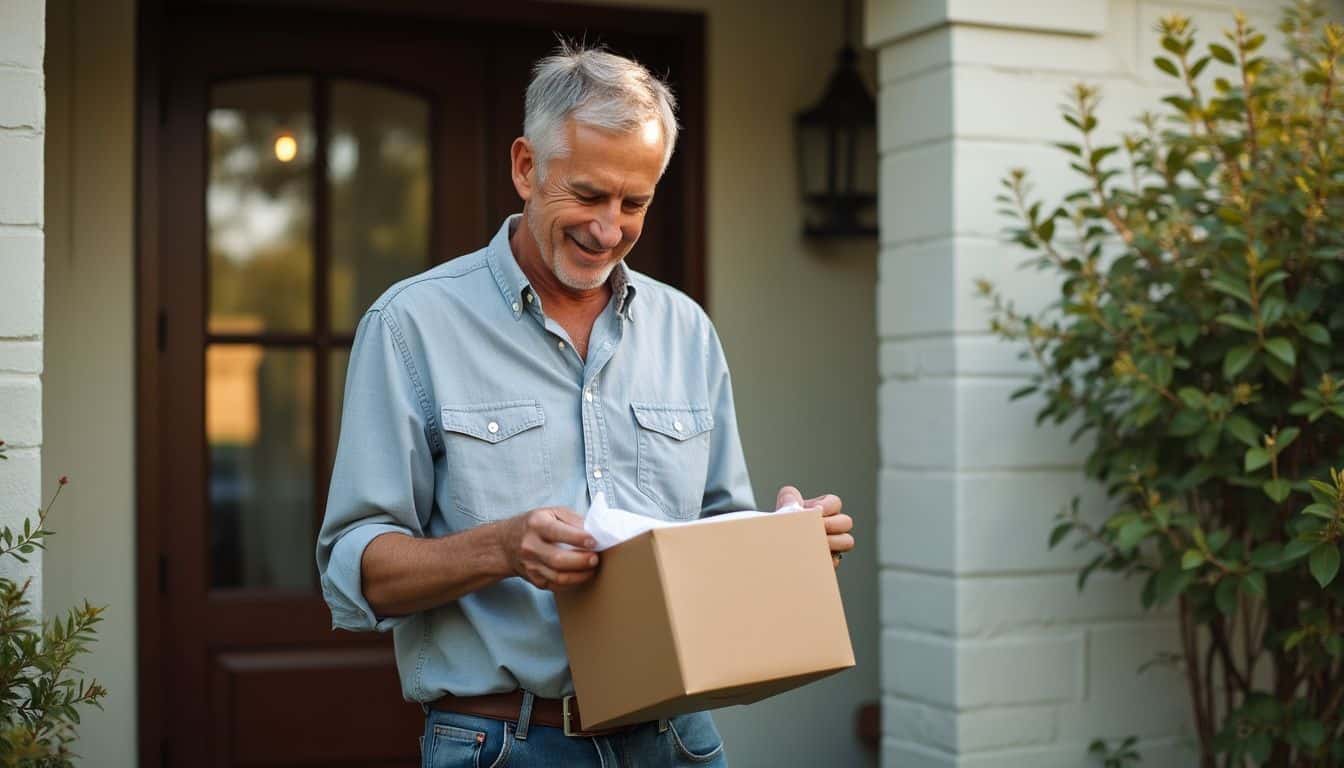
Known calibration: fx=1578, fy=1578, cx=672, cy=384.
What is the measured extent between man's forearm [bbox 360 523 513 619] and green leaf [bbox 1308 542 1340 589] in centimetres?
152

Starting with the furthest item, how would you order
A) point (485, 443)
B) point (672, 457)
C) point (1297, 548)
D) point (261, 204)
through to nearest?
1. point (261, 204)
2. point (1297, 548)
3. point (672, 457)
4. point (485, 443)

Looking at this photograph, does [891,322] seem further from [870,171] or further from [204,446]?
[204,446]

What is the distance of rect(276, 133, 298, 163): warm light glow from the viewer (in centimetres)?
379

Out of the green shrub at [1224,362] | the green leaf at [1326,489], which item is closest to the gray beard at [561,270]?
the green leaf at [1326,489]

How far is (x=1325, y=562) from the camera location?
8.62ft

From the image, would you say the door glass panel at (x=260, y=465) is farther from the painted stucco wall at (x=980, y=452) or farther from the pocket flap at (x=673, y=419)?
the pocket flap at (x=673, y=419)

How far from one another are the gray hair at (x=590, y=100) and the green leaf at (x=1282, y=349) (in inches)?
56.3

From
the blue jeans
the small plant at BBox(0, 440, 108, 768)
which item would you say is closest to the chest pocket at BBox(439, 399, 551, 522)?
the blue jeans

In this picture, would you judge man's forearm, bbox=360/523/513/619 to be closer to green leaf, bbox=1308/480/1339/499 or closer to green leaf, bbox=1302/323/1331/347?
green leaf, bbox=1308/480/1339/499

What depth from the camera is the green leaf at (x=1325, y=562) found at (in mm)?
2594

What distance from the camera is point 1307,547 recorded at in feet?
8.80

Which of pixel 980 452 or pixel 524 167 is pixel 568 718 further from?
pixel 980 452

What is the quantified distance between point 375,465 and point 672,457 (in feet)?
1.26

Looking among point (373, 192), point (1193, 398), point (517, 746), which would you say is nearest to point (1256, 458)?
point (1193, 398)
